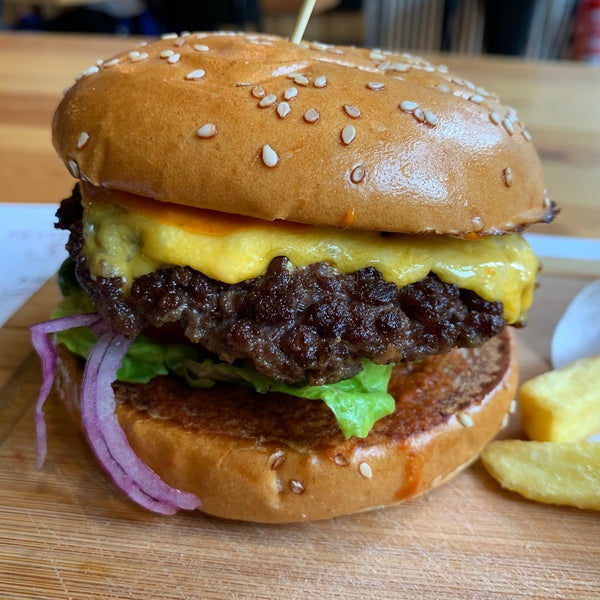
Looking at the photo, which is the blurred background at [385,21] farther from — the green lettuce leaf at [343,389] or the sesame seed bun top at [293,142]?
the green lettuce leaf at [343,389]

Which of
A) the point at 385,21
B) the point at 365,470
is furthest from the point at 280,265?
the point at 385,21

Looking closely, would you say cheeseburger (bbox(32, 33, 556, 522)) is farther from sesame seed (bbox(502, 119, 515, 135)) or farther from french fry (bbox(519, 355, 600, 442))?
french fry (bbox(519, 355, 600, 442))

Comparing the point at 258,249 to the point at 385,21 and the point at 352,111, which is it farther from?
the point at 385,21

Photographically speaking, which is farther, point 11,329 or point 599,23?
point 599,23

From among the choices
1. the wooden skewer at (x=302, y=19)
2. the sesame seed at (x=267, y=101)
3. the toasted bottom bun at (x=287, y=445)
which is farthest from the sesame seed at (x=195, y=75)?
the toasted bottom bun at (x=287, y=445)

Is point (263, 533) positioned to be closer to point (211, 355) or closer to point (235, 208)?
point (211, 355)

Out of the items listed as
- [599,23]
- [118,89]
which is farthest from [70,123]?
[599,23]
